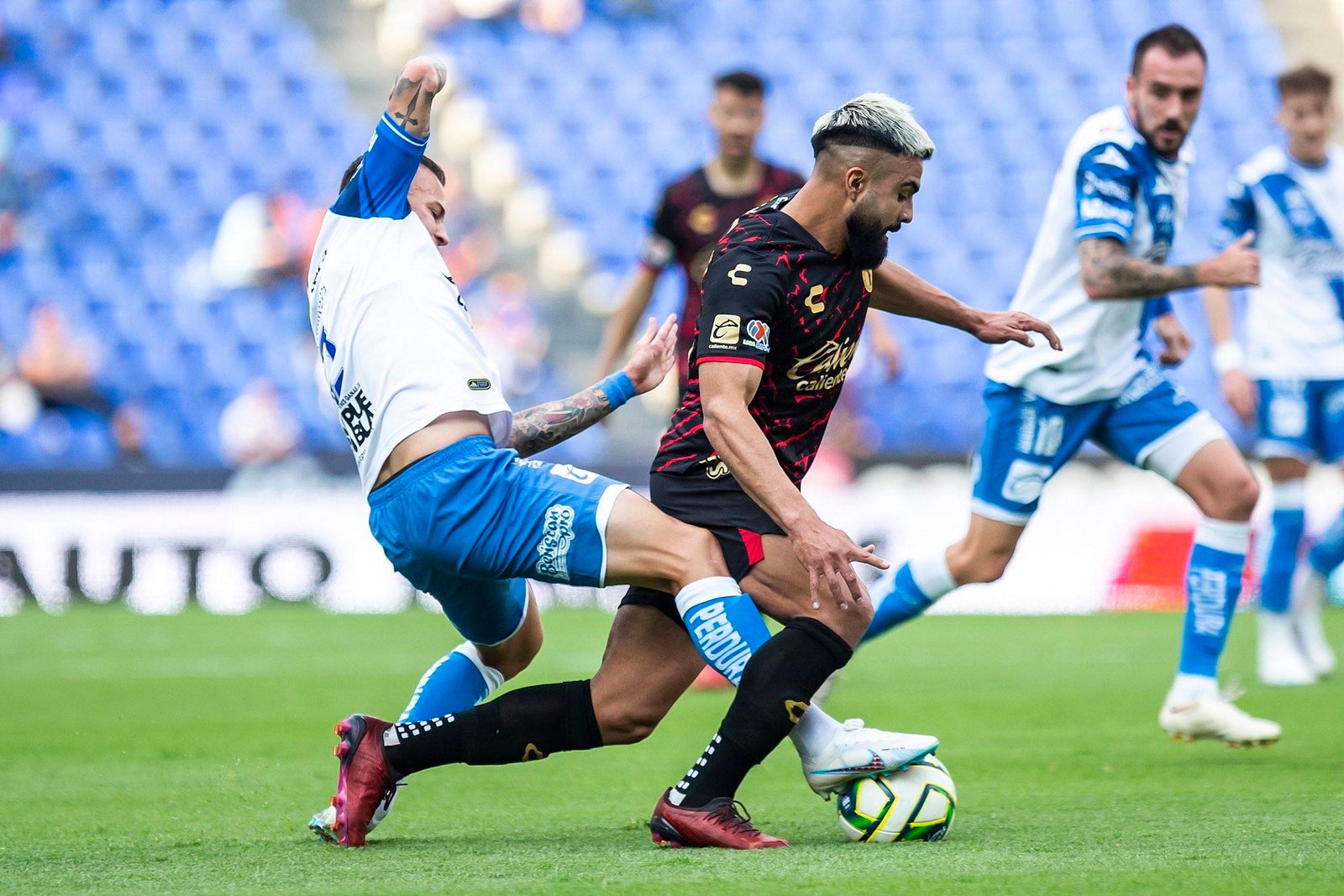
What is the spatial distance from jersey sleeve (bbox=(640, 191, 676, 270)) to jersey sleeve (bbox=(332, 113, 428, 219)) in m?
3.82

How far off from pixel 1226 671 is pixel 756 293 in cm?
557

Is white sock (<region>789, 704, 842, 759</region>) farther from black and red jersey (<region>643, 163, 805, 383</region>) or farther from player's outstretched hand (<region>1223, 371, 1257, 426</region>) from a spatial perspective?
player's outstretched hand (<region>1223, 371, 1257, 426</region>)

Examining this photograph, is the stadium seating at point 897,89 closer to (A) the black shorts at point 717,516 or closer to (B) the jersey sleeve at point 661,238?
(B) the jersey sleeve at point 661,238

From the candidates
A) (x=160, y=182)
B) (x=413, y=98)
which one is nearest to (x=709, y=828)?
(x=413, y=98)

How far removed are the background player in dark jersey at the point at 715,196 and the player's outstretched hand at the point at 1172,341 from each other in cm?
172

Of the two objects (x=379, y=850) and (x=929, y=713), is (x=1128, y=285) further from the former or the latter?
(x=379, y=850)

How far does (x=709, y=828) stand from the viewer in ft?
12.6

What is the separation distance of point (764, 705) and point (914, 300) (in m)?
1.36

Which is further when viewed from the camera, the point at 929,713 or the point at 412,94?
the point at 929,713

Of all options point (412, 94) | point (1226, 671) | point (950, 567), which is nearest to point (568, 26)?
point (1226, 671)

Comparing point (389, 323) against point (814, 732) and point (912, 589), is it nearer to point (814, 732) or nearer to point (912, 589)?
point (814, 732)

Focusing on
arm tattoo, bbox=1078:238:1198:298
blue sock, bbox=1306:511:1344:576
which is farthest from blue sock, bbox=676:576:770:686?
blue sock, bbox=1306:511:1344:576

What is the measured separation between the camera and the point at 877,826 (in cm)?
400

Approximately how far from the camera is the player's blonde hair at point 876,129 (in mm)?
4004
